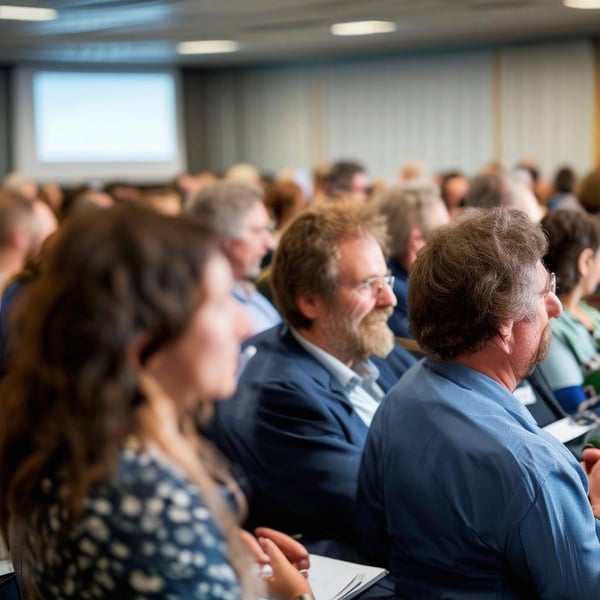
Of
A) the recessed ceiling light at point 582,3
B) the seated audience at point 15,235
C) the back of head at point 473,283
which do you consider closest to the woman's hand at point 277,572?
the back of head at point 473,283

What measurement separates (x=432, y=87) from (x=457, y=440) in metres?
13.0

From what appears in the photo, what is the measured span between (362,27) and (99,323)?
10.9 meters

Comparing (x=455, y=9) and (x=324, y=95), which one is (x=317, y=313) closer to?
(x=455, y=9)

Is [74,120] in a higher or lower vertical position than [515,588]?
higher

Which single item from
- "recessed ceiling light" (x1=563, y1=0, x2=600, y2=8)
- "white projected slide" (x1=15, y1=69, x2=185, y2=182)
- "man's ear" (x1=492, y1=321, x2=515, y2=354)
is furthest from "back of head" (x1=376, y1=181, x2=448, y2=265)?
"white projected slide" (x1=15, y1=69, x2=185, y2=182)

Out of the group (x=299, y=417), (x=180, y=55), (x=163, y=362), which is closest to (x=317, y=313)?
(x=299, y=417)

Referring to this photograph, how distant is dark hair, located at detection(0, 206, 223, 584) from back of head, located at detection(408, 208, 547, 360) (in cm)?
94

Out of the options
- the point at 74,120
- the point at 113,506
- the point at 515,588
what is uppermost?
the point at 74,120

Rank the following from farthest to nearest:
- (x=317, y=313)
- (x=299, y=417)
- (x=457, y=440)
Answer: (x=317, y=313)
(x=299, y=417)
(x=457, y=440)

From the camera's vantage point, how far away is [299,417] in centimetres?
242

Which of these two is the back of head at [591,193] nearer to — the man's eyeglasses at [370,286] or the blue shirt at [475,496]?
the man's eyeglasses at [370,286]

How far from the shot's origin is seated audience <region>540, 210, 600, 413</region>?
317cm

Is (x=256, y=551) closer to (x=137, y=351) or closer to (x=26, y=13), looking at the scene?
(x=137, y=351)

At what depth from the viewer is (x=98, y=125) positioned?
50.6 ft
